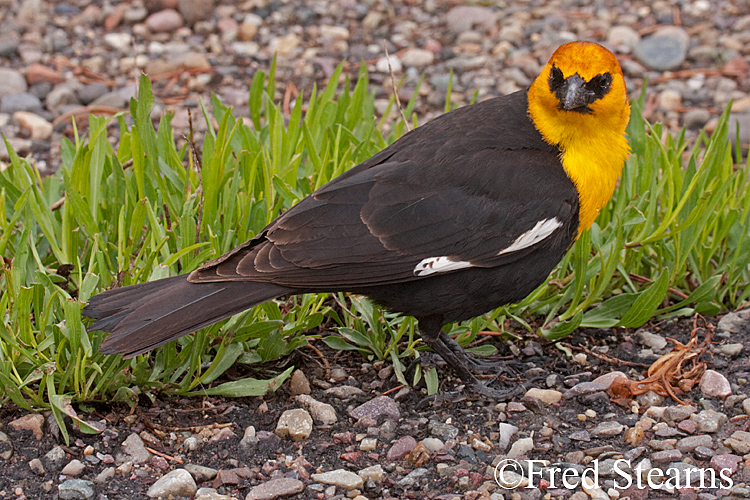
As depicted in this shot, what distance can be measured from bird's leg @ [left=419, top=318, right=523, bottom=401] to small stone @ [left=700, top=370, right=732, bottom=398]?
2.42 feet

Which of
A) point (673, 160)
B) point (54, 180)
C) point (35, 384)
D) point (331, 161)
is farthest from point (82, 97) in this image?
point (673, 160)

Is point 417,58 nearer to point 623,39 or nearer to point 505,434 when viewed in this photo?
point 623,39

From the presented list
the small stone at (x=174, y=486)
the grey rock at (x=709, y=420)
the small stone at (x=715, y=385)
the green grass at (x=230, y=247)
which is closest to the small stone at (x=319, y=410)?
the green grass at (x=230, y=247)

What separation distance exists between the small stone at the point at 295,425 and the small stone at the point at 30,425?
86 centimetres

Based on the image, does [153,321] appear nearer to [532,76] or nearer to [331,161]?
[331,161]

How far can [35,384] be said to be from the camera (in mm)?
3400

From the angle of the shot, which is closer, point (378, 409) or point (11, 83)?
point (378, 409)

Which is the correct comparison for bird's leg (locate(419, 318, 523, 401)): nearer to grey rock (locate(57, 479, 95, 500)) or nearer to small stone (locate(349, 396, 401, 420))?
small stone (locate(349, 396, 401, 420))

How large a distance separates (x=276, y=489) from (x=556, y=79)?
190 cm

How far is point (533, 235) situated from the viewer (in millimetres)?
3328

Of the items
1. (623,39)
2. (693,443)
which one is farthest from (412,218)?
(623,39)

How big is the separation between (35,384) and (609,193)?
2425 mm

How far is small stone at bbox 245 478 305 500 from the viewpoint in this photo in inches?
116

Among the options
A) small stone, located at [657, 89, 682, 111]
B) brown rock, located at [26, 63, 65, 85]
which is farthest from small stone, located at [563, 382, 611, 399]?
brown rock, located at [26, 63, 65, 85]
